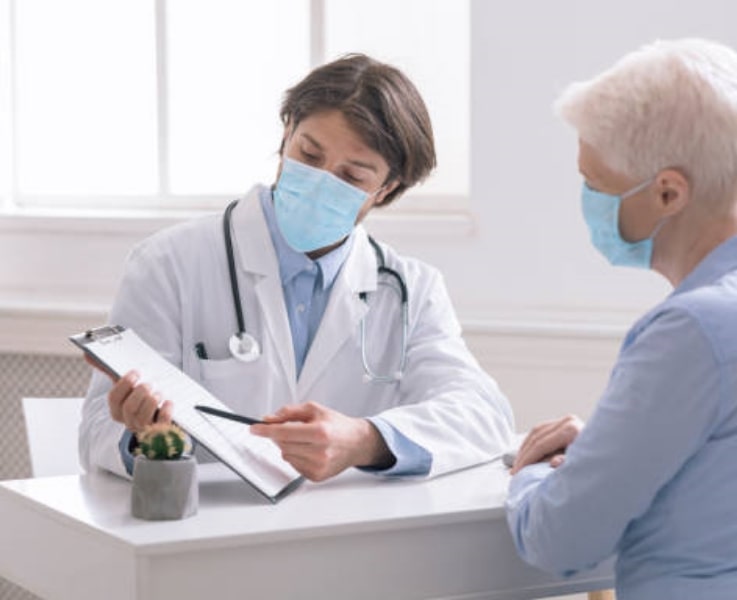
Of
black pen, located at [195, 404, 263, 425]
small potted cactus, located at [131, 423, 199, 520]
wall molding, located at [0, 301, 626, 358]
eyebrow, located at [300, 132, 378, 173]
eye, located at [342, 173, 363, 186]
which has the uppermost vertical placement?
eyebrow, located at [300, 132, 378, 173]

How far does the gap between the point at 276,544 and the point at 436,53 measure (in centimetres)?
202

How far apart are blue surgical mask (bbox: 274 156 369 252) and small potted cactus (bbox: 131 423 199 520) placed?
2.04 ft

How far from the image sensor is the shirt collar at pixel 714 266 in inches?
71.1

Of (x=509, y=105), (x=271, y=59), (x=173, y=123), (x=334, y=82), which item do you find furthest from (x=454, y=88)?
(x=334, y=82)

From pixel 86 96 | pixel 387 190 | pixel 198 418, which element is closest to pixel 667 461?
pixel 198 418

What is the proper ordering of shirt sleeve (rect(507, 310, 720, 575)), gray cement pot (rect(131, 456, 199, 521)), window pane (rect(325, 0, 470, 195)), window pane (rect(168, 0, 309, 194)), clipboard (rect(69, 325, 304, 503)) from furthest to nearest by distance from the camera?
window pane (rect(168, 0, 309, 194)) → window pane (rect(325, 0, 470, 195)) → clipboard (rect(69, 325, 304, 503)) → gray cement pot (rect(131, 456, 199, 521)) → shirt sleeve (rect(507, 310, 720, 575))

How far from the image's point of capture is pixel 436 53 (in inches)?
144

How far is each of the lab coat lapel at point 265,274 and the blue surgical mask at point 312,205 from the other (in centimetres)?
4

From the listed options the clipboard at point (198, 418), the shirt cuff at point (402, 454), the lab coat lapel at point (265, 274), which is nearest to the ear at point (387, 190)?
the lab coat lapel at point (265, 274)

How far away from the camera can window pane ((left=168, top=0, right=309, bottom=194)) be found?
392cm

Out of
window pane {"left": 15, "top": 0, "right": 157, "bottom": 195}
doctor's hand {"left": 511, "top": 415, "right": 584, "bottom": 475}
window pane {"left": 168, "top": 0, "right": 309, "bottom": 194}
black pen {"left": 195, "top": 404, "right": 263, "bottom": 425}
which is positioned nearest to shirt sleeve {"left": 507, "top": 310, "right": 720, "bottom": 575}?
doctor's hand {"left": 511, "top": 415, "right": 584, "bottom": 475}

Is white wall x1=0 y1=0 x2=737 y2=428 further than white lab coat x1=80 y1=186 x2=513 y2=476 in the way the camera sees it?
Yes

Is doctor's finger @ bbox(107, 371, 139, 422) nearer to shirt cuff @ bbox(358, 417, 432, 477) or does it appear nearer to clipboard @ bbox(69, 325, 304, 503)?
clipboard @ bbox(69, 325, 304, 503)

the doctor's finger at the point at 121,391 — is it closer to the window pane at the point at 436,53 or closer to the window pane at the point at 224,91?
the window pane at the point at 436,53
